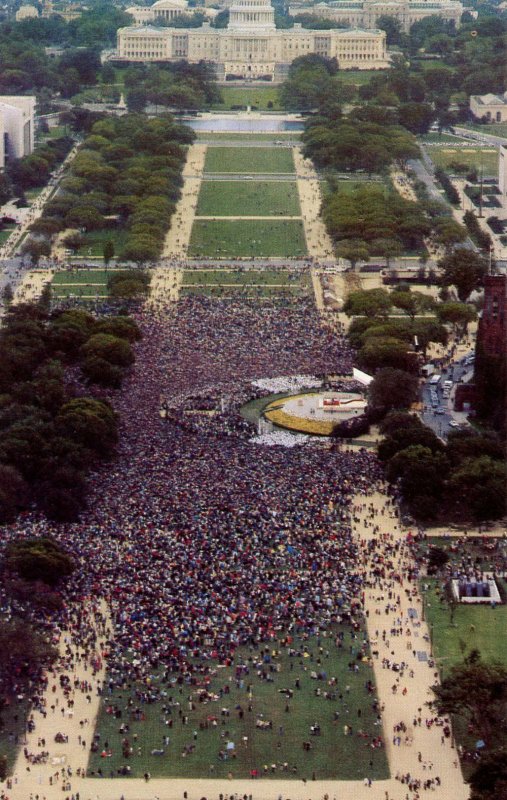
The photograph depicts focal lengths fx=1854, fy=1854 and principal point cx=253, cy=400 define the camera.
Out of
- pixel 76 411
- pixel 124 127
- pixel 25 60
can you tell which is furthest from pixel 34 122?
pixel 76 411

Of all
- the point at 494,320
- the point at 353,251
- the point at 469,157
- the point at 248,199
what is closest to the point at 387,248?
the point at 353,251

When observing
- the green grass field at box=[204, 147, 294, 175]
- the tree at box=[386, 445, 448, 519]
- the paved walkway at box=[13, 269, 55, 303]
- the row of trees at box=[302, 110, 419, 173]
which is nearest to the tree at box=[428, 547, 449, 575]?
the tree at box=[386, 445, 448, 519]

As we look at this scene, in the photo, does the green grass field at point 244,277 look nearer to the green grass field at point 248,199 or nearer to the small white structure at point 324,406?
the green grass field at point 248,199

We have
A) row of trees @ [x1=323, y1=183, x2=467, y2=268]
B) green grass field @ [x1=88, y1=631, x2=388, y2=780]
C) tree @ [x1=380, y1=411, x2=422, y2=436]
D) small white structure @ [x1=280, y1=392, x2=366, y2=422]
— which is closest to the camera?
green grass field @ [x1=88, y1=631, x2=388, y2=780]

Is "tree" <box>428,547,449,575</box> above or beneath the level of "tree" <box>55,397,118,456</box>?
beneath

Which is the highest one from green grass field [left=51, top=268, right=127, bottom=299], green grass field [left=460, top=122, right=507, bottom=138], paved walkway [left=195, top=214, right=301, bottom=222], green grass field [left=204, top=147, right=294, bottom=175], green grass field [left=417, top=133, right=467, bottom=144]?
green grass field [left=460, top=122, right=507, bottom=138]

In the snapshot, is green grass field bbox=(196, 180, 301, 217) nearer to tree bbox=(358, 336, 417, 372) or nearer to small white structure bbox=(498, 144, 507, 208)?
small white structure bbox=(498, 144, 507, 208)

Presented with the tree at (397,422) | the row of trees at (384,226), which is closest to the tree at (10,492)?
the tree at (397,422)

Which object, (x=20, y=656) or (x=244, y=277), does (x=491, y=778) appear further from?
(x=244, y=277)

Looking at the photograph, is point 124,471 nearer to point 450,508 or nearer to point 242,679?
point 450,508
